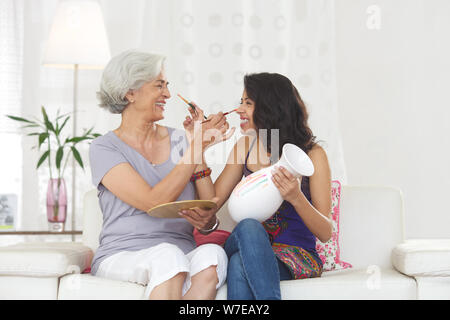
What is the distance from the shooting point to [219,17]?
3295mm

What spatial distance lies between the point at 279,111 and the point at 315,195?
1.05ft

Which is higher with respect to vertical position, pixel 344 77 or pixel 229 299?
pixel 344 77

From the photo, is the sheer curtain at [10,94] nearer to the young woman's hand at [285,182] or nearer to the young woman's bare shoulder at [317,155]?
the young woman's bare shoulder at [317,155]

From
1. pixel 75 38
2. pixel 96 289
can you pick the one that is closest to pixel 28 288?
pixel 96 289

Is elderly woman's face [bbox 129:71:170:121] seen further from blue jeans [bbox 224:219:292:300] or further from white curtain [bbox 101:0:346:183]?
white curtain [bbox 101:0:346:183]

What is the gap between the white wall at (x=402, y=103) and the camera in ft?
11.2

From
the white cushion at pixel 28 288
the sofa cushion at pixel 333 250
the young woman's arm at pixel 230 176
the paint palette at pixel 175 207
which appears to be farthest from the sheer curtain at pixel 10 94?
the sofa cushion at pixel 333 250

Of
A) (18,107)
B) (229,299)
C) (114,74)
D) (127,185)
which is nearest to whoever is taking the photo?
(229,299)

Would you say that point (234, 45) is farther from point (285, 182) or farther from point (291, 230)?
point (285, 182)

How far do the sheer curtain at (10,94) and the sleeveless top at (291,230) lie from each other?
1885mm

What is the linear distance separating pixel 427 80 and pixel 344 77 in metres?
0.48

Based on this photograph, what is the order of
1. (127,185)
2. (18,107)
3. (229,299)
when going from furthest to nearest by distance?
(18,107) < (127,185) < (229,299)
